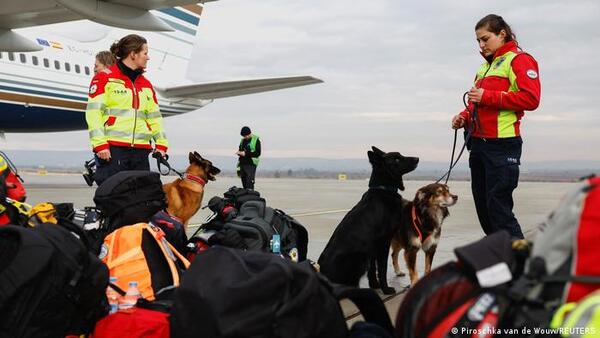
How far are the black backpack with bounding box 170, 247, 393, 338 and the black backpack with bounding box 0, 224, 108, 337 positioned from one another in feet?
1.44

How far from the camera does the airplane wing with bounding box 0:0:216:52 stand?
7.29 m

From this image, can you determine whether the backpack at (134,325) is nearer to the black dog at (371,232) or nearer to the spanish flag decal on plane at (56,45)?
the black dog at (371,232)

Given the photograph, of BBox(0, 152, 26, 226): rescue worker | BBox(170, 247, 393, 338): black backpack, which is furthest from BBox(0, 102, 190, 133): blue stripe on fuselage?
BBox(170, 247, 393, 338): black backpack

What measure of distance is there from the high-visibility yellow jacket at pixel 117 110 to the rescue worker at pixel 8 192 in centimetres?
100

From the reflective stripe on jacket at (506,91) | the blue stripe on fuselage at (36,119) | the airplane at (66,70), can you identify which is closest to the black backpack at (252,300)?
the reflective stripe on jacket at (506,91)

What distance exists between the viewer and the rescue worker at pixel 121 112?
172 inches

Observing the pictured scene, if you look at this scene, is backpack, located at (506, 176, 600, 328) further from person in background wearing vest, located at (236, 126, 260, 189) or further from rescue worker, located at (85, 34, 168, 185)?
person in background wearing vest, located at (236, 126, 260, 189)

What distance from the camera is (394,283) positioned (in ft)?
14.1

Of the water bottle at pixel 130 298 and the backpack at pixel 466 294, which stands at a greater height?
the backpack at pixel 466 294

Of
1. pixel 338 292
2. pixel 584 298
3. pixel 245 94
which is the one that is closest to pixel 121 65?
pixel 338 292

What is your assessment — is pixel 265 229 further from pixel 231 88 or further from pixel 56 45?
pixel 56 45

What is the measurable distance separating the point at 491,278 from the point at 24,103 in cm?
1554

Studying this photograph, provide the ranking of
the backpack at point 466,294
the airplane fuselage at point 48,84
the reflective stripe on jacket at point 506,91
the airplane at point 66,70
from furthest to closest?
the airplane fuselage at point 48,84 < the airplane at point 66,70 < the reflective stripe on jacket at point 506,91 < the backpack at point 466,294

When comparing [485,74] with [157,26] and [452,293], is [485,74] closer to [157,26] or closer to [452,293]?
[452,293]
